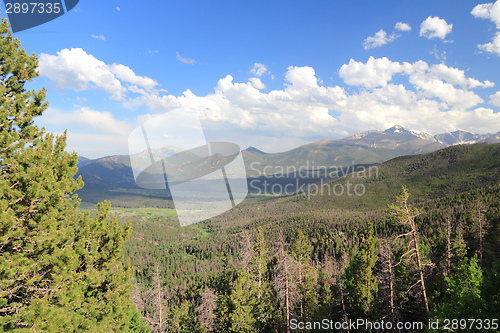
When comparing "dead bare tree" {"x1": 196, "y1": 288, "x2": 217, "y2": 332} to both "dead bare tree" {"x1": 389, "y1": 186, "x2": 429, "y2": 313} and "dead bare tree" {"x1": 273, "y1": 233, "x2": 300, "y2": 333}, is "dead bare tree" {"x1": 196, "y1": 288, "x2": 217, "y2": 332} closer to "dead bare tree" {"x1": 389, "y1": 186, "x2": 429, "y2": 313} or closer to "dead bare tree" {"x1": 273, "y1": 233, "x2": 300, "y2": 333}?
"dead bare tree" {"x1": 273, "y1": 233, "x2": 300, "y2": 333}

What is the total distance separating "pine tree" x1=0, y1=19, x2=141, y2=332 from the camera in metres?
6.84

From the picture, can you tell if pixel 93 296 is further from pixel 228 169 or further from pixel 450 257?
pixel 450 257

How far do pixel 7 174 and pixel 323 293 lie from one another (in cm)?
3354

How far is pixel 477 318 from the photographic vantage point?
9773 mm

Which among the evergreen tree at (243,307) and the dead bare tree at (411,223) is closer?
the dead bare tree at (411,223)

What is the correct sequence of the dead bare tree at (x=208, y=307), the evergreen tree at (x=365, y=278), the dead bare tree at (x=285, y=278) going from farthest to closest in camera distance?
the dead bare tree at (x=208, y=307)
the evergreen tree at (x=365, y=278)
the dead bare tree at (x=285, y=278)

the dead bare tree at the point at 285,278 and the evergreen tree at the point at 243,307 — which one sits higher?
the dead bare tree at the point at 285,278

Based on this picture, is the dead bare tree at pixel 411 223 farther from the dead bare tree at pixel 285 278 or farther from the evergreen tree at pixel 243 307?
the evergreen tree at pixel 243 307

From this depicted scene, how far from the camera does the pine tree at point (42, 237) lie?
6.84 m

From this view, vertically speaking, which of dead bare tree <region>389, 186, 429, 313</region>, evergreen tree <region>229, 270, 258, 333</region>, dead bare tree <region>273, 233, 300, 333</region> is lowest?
evergreen tree <region>229, 270, 258, 333</region>

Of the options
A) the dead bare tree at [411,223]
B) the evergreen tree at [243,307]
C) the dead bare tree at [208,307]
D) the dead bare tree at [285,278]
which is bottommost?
the dead bare tree at [208,307]

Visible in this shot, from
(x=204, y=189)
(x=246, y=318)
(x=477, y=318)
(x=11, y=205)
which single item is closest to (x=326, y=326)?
(x=246, y=318)

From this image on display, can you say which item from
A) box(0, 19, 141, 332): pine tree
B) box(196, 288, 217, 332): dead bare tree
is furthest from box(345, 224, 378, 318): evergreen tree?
box(0, 19, 141, 332): pine tree

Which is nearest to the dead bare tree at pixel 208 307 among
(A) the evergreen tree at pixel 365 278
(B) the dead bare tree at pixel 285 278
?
(B) the dead bare tree at pixel 285 278
